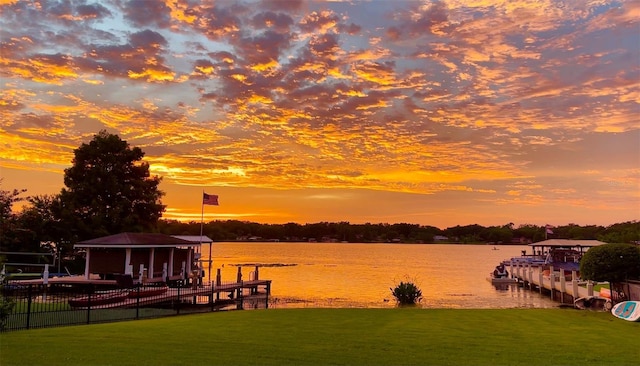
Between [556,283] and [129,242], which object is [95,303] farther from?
[556,283]

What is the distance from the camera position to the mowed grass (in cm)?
1175

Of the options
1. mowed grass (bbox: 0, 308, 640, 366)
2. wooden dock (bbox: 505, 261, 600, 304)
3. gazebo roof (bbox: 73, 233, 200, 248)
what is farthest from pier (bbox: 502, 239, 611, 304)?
gazebo roof (bbox: 73, 233, 200, 248)

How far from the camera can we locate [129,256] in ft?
129

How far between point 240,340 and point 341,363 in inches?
149

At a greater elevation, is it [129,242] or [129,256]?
[129,242]

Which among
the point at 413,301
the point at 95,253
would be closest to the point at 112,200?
the point at 95,253

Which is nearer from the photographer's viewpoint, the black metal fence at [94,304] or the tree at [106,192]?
the black metal fence at [94,304]

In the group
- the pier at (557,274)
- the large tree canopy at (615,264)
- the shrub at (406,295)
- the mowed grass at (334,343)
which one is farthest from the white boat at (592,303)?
the shrub at (406,295)

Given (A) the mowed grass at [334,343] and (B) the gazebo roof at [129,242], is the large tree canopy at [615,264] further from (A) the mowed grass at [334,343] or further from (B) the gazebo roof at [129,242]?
(B) the gazebo roof at [129,242]

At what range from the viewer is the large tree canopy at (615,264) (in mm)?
26070

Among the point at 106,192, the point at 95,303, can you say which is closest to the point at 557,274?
the point at 95,303

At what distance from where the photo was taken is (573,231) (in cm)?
15050

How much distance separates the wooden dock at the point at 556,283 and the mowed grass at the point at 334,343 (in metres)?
17.4

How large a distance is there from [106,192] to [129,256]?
1720 centimetres
